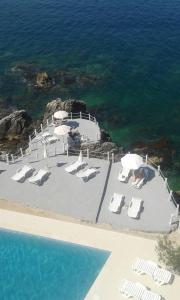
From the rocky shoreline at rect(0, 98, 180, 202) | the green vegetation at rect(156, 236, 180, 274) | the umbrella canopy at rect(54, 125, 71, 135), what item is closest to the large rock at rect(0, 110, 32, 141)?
the rocky shoreline at rect(0, 98, 180, 202)

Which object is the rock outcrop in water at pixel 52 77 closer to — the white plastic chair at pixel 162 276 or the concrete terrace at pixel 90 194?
the concrete terrace at pixel 90 194

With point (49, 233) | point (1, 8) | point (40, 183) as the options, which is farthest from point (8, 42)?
point (49, 233)

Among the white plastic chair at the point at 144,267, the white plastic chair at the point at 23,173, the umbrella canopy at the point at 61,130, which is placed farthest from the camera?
the umbrella canopy at the point at 61,130

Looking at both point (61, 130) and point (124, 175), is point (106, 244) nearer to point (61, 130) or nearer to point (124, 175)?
point (124, 175)

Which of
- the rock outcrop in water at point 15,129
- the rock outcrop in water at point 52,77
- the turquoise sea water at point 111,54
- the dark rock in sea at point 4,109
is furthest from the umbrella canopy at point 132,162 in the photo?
the rock outcrop in water at point 52,77

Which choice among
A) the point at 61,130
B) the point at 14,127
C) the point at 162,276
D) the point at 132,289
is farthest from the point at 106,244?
the point at 14,127

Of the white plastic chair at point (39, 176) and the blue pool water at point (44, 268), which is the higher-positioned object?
the white plastic chair at point (39, 176)

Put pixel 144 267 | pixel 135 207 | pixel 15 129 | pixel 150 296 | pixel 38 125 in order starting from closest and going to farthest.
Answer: pixel 150 296, pixel 144 267, pixel 135 207, pixel 15 129, pixel 38 125

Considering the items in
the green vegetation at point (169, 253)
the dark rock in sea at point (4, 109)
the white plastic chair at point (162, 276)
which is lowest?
the white plastic chair at point (162, 276)
